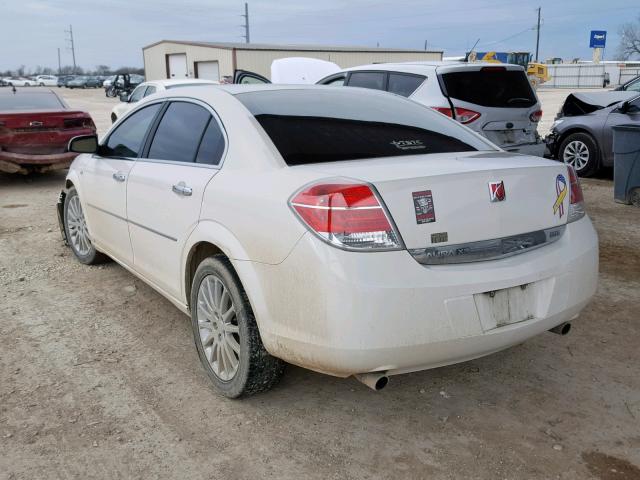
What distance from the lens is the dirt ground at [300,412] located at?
270 centimetres

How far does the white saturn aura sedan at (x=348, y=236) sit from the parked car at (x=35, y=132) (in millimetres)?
6075

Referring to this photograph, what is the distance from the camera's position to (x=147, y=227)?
3.88m

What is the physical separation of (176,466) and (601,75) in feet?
180

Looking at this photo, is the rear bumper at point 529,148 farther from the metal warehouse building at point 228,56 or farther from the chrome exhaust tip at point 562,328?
the metal warehouse building at point 228,56

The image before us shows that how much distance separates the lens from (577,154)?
9.86m

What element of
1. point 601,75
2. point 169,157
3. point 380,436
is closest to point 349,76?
point 169,157

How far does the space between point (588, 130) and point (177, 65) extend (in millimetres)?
35318

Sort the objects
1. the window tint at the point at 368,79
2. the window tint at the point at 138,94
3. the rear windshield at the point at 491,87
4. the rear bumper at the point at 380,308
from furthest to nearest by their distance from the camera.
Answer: the window tint at the point at 138,94 → the window tint at the point at 368,79 → the rear windshield at the point at 491,87 → the rear bumper at the point at 380,308

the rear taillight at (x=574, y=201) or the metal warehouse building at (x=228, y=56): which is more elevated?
the metal warehouse building at (x=228, y=56)

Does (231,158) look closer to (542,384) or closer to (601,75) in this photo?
(542,384)

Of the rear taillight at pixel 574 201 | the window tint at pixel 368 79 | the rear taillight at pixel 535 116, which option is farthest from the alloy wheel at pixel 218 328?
the rear taillight at pixel 535 116

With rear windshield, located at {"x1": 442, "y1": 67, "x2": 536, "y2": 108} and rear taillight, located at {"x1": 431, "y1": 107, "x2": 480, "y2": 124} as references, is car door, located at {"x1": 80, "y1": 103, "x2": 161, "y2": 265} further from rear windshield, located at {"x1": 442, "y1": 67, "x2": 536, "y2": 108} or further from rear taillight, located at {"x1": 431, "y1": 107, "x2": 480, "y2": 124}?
rear windshield, located at {"x1": 442, "y1": 67, "x2": 536, "y2": 108}

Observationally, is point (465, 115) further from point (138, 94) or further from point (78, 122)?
point (138, 94)

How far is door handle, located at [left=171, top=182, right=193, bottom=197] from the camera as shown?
3404 millimetres
